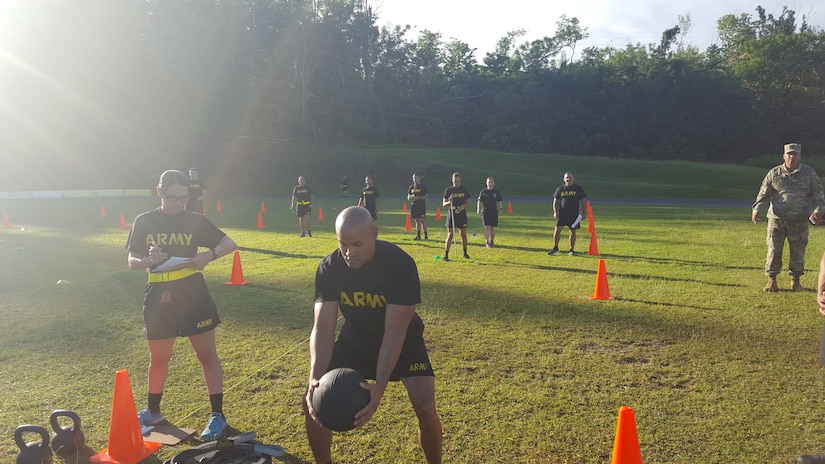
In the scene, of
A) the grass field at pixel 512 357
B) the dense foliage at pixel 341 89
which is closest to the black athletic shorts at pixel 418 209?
the grass field at pixel 512 357

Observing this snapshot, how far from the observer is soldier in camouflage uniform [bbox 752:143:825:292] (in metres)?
9.33

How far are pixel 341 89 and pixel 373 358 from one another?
68751mm

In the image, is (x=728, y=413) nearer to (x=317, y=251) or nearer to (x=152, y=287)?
(x=152, y=287)

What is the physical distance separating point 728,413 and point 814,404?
2.96 ft

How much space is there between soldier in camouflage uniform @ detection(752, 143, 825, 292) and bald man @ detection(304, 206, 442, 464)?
818 cm

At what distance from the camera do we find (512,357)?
6789 mm

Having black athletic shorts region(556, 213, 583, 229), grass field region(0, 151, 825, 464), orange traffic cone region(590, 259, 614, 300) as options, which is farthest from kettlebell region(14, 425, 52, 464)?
black athletic shorts region(556, 213, 583, 229)

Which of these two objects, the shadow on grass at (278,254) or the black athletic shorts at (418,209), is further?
the black athletic shorts at (418,209)

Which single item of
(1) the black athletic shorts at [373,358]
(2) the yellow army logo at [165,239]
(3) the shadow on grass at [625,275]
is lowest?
(3) the shadow on grass at [625,275]

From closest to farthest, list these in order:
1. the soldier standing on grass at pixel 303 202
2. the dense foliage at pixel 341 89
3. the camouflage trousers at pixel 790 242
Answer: the camouflage trousers at pixel 790 242 → the soldier standing on grass at pixel 303 202 → the dense foliage at pixel 341 89

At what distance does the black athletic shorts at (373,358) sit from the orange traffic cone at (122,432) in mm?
1878

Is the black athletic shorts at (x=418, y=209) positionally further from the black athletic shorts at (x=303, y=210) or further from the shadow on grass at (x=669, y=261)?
the shadow on grass at (x=669, y=261)

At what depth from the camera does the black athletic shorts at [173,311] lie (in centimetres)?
495

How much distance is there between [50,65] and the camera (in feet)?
175
